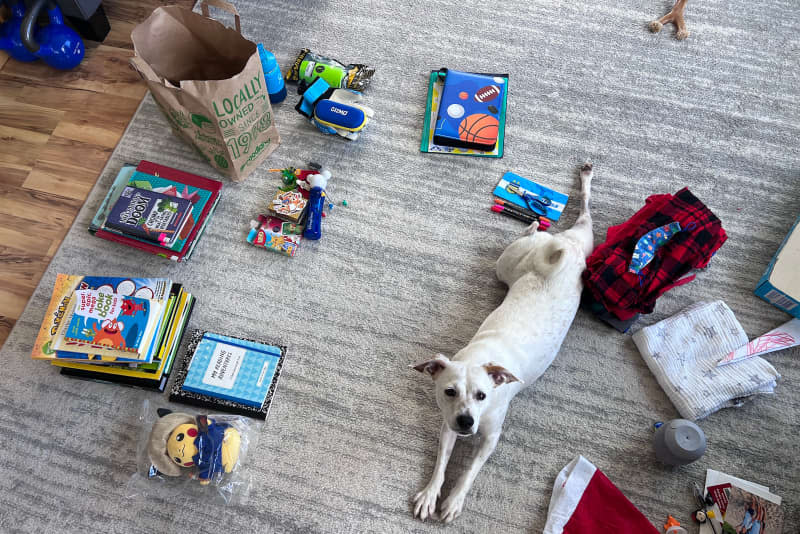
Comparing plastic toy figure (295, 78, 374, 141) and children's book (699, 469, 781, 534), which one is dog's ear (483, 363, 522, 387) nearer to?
children's book (699, 469, 781, 534)

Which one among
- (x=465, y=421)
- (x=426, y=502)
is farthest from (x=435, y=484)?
(x=465, y=421)

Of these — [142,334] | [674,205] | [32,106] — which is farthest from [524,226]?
[32,106]

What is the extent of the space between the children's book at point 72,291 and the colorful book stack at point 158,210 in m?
0.15

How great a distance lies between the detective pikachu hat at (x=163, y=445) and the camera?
1436 mm

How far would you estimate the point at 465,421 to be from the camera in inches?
50.2

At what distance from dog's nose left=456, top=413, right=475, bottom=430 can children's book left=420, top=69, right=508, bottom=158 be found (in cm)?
108

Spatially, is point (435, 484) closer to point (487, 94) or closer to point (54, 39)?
point (487, 94)

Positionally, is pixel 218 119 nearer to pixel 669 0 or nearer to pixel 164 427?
→ pixel 164 427

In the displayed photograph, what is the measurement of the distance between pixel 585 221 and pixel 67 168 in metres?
1.86

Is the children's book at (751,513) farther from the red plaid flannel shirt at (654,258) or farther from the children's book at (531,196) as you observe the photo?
the children's book at (531,196)

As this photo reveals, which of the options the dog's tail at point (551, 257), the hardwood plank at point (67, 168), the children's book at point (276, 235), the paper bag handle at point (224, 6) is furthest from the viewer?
the hardwood plank at point (67, 168)

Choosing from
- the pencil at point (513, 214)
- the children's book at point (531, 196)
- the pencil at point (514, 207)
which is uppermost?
the children's book at point (531, 196)

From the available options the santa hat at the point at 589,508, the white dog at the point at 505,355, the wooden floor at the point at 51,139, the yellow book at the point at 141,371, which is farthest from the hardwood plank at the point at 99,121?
the santa hat at the point at 589,508

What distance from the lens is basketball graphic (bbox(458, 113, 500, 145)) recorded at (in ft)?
6.53
